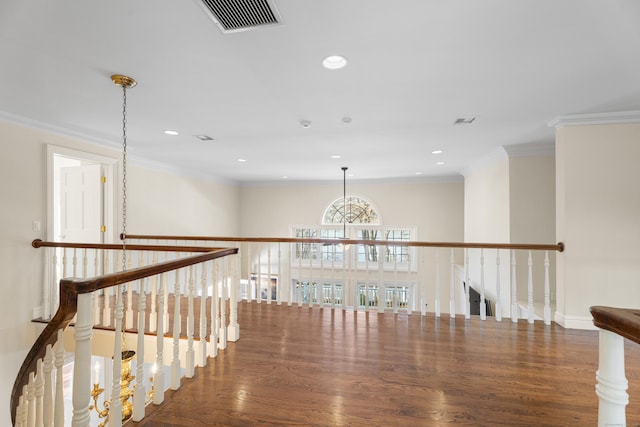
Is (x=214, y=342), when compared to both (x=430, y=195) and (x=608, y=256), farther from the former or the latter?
(x=430, y=195)

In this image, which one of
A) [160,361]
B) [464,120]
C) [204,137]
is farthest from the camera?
[204,137]

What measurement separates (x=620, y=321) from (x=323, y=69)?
82.9 inches

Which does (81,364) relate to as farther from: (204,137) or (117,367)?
(204,137)

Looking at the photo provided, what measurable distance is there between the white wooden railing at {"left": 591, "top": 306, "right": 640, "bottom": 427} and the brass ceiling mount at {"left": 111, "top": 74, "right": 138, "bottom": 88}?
315cm

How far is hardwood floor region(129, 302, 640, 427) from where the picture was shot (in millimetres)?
1754

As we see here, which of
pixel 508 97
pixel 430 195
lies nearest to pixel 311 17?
pixel 508 97

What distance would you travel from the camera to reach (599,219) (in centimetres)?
316

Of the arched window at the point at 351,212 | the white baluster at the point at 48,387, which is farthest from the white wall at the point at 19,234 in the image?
the arched window at the point at 351,212

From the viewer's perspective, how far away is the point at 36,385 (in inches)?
63.0

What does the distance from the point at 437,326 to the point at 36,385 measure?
3298 millimetres

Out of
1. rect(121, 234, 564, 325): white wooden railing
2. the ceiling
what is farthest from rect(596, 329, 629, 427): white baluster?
rect(121, 234, 564, 325): white wooden railing

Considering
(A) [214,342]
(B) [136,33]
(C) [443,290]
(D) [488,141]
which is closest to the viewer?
(B) [136,33]

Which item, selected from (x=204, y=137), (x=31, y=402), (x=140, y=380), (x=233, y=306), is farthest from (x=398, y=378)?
(x=204, y=137)

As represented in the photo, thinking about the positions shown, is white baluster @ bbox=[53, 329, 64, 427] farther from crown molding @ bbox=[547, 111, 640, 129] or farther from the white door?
crown molding @ bbox=[547, 111, 640, 129]
